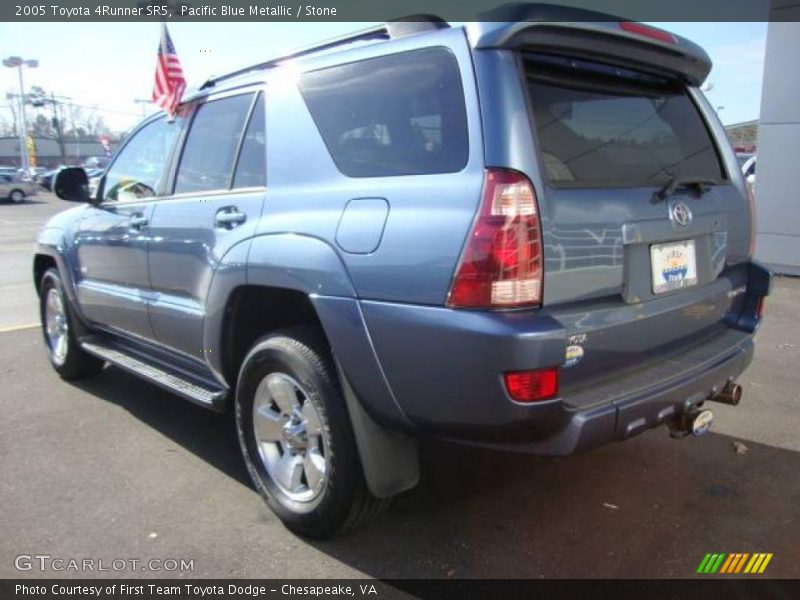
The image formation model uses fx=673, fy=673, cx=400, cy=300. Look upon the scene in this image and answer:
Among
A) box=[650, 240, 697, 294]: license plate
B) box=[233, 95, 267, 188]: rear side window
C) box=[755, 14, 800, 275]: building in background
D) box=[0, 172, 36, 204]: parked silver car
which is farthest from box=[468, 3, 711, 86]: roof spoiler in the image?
box=[0, 172, 36, 204]: parked silver car

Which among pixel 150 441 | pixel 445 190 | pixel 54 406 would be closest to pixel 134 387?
pixel 54 406

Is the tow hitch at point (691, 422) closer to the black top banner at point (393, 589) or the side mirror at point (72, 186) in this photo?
the black top banner at point (393, 589)

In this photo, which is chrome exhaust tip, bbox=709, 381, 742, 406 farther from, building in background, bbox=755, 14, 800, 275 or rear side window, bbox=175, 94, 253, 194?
building in background, bbox=755, 14, 800, 275

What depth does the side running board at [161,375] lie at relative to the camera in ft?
10.9

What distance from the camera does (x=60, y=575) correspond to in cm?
266

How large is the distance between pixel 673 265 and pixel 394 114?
1.25 metres

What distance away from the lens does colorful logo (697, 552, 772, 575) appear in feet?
8.63

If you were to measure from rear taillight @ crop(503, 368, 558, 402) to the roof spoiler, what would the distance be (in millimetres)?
1097

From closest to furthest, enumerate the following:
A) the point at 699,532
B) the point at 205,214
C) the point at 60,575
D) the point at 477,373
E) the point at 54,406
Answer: the point at 477,373 → the point at 60,575 → the point at 699,532 → the point at 205,214 → the point at 54,406

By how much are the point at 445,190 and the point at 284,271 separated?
0.82 meters

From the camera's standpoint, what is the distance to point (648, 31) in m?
2.70

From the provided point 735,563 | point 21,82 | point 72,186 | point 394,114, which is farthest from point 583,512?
point 21,82

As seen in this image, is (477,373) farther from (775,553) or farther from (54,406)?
(54,406)

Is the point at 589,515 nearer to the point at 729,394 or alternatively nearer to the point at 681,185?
the point at 729,394
